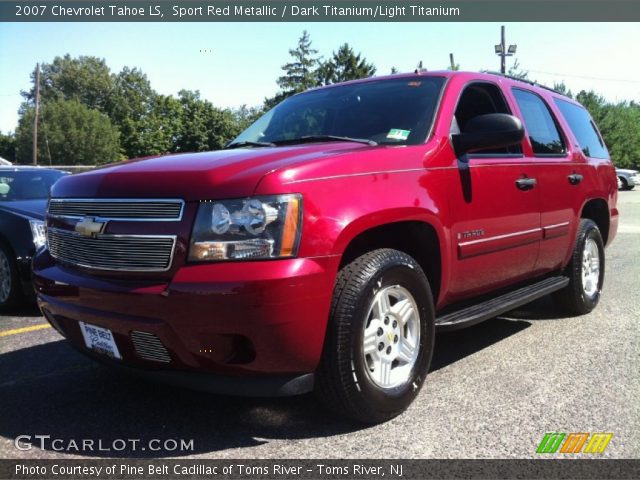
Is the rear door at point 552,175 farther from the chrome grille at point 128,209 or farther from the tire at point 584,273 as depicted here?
the chrome grille at point 128,209

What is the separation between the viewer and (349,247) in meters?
2.87

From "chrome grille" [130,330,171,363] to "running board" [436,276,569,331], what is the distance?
1.49 metres

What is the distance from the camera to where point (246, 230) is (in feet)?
7.97

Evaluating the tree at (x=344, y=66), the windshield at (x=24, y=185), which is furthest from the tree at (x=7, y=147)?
the windshield at (x=24, y=185)

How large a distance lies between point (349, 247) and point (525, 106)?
2.41 metres

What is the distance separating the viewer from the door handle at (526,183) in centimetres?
391

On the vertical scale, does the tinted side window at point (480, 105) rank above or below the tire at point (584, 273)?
above

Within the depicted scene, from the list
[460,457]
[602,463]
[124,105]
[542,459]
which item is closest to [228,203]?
[460,457]

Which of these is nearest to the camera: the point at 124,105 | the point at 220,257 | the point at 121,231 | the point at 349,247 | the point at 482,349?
the point at 220,257

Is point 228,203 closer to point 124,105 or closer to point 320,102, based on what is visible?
point 320,102

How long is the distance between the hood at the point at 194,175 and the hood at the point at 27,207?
2803mm

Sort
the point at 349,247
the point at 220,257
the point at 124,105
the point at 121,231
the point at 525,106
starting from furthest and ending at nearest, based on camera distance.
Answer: the point at 124,105 → the point at 525,106 → the point at 349,247 → the point at 121,231 → the point at 220,257

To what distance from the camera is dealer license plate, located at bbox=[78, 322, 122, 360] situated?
269 cm

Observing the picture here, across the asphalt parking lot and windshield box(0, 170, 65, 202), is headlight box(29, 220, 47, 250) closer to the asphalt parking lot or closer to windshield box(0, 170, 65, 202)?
windshield box(0, 170, 65, 202)
